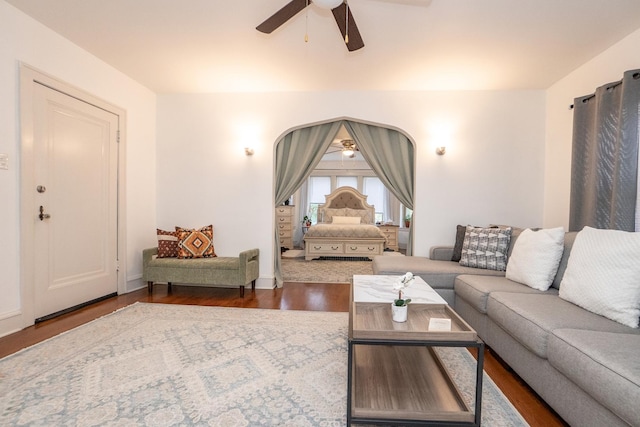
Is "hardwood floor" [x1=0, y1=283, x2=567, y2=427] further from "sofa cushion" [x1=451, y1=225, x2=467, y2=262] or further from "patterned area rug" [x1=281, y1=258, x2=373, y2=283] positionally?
"sofa cushion" [x1=451, y1=225, x2=467, y2=262]

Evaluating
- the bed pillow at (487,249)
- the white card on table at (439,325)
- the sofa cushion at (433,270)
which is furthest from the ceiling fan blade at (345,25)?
the bed pillow at (487,249)

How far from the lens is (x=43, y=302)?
107 inches

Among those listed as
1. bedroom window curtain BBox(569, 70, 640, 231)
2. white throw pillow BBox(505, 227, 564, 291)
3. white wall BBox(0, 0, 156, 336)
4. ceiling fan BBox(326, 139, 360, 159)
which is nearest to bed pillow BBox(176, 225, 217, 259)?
white wall BBox(0, 0, 156, 336)

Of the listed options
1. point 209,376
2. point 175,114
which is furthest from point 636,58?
point 175,114

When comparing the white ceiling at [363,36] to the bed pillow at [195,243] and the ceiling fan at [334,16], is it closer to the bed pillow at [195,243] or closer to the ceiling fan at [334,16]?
the ceiling fan at [334,16]

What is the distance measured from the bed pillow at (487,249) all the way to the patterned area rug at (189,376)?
1087 mm

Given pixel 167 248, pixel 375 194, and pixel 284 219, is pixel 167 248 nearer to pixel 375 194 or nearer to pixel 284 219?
pixel 284 219

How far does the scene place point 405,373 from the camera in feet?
5.50

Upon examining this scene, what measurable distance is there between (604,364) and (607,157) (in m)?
2.30

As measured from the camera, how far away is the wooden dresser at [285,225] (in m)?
7.45

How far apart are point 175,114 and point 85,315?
→ 2668 millimetres

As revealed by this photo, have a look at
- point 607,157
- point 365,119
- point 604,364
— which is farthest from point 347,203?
point 604,364

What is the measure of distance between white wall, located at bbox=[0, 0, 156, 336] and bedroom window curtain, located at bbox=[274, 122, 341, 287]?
1767mm

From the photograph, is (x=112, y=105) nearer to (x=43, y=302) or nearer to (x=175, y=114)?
(x=175, y=114)
